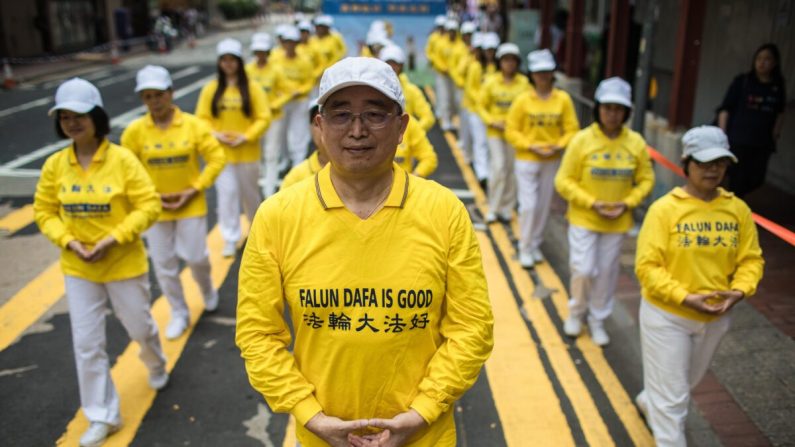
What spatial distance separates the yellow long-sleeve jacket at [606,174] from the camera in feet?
19.1

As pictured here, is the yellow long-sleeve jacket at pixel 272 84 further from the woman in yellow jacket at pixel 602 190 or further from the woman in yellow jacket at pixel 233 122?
the woman in yellow jacket at pixel 602 190

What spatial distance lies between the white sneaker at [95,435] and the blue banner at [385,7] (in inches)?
694

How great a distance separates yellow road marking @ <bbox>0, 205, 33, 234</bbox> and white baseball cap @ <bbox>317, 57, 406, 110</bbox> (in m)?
8.06

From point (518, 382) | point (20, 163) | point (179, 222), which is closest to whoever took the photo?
point (518, 382)

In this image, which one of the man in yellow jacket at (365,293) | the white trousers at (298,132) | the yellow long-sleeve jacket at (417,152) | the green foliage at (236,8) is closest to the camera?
the man in yellow jacket at (365,293)

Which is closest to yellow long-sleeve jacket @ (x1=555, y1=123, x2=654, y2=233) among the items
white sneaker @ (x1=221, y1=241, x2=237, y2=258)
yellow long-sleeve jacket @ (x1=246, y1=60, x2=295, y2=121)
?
white sneaker @ (x1=221, y1=241, x2=237, y2=258)

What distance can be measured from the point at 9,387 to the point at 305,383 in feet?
12.4

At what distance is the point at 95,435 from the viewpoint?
15.4 feet

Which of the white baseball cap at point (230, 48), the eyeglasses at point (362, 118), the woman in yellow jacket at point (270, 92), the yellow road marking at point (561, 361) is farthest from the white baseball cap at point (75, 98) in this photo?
the woman in yellow jacket at point (270, 92)

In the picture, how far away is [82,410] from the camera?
5.08 meters

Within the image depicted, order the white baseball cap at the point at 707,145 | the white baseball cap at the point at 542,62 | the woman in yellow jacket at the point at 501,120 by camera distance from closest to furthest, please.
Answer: the white baseball cap at the point at 707,145 → the white baseball cap at the point at 542,62 → the woman in yellow jacket at the point at 501,120

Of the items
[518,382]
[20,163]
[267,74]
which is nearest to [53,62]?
[20,163]

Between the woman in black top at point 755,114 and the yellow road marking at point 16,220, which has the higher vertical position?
the woman in black top at point 755,114

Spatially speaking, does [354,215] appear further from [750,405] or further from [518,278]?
[518,278]
